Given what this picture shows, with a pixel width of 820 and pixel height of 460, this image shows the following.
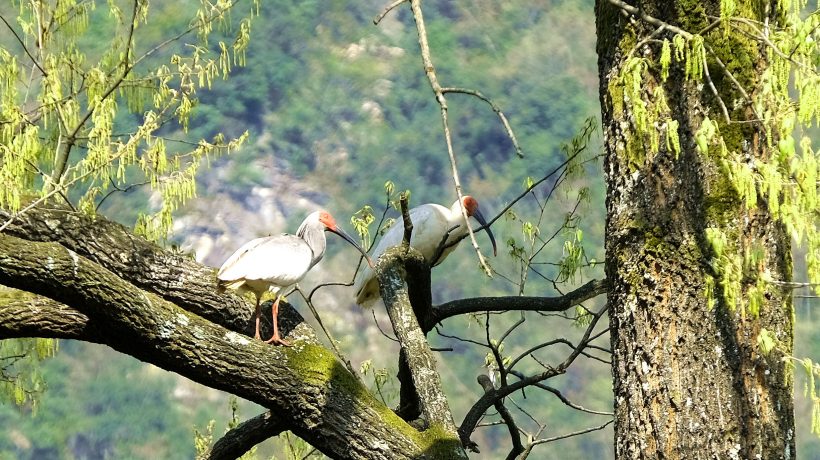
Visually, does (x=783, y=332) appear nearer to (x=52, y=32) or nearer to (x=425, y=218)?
(x=425, y=218)

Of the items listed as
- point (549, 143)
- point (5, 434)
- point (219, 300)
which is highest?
point (549, 143)

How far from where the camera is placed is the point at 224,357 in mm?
3391

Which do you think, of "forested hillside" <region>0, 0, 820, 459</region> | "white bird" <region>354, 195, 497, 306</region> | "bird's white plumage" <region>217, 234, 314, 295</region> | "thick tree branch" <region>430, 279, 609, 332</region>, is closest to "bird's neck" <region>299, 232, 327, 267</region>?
"bird's white plumage" <region>217, 234, 314, 295</region>

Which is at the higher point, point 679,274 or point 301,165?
point 301,165

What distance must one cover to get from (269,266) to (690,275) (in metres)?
1.91

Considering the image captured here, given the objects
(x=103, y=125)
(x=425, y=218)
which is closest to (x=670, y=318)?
(x=103, y=125)

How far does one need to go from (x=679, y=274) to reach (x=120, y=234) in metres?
1.96

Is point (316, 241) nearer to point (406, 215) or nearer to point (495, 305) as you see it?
point (495, 305)

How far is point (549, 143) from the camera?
56.7 feet

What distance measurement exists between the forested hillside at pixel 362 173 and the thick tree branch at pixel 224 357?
9121 millimetres

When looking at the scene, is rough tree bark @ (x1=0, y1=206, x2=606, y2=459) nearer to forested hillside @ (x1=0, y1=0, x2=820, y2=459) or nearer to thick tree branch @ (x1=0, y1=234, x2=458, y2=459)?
thick tree branch @ (x1=0, y1=234, x2=458, y2=459)

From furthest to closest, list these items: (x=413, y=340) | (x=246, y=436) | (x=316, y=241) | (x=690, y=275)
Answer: (x=316, y=241) → (x=246, y=436) → (x=413, y=340) → (x=690, y=275)

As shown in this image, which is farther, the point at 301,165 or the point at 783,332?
the point at 301,165

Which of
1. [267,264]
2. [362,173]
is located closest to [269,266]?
[267,264]
